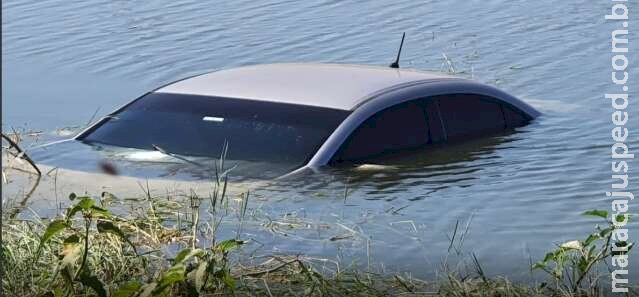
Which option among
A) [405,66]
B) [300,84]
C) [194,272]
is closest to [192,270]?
[194,272]

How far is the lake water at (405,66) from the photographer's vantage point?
7.51 meters

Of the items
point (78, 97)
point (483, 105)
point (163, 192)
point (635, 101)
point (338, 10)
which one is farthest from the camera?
point (338, 10)

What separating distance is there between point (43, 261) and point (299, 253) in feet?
4.29

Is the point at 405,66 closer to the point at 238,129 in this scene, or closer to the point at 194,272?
the point at 238,129

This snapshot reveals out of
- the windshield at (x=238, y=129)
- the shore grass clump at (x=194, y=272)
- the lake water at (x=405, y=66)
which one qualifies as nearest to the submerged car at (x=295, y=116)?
the windshield at (x=238, y=129)

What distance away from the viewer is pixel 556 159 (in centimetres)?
980

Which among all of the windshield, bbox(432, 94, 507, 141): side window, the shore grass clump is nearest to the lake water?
bbox(432, 94, 507, 141): side window

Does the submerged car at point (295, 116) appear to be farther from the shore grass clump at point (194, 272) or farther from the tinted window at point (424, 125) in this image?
the shore grass clump at point (194, 272)

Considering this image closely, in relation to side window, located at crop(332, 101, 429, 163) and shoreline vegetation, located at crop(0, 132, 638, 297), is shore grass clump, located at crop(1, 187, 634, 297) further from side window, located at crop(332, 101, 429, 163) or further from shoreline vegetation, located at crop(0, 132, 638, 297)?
side window, located at crop(332, 101, 429, 163)

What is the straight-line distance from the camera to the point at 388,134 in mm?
8820

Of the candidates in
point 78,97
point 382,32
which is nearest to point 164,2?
point 382,32

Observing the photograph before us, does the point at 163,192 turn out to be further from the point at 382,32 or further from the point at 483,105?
the point at 382,32

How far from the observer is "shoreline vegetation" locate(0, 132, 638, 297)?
518 cm

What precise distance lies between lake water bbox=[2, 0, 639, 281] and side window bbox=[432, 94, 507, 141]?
0.11m
